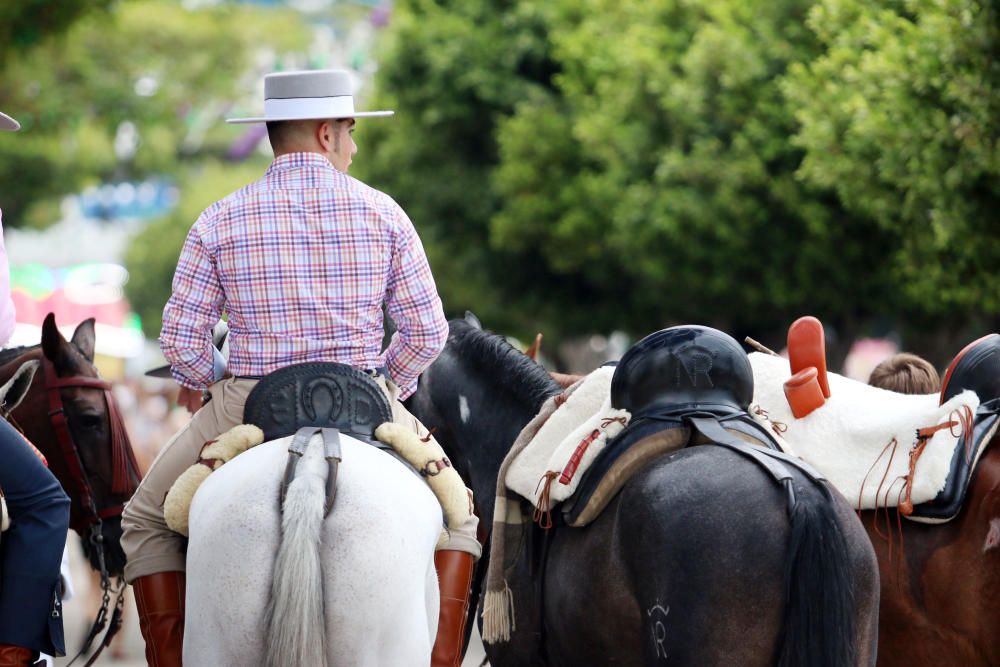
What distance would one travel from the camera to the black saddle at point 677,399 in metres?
5.02

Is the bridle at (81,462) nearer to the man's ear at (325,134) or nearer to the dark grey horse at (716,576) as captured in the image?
the man's ear at (325,134)

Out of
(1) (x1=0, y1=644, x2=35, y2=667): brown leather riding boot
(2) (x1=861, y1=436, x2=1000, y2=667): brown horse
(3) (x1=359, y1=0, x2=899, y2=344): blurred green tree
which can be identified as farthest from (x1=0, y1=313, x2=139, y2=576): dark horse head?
(3) (x1=359, y1=0, x2=899, y2=344): blurred green tree

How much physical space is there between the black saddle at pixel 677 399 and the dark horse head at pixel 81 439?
2.47m

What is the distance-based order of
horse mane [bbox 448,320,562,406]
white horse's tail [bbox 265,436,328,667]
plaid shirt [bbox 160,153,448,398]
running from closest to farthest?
white horse's tail [bbox 265,436,328,667], plaid shirt [bbox 160,153,448,398], horse mane [bbox 448,320,562,406]

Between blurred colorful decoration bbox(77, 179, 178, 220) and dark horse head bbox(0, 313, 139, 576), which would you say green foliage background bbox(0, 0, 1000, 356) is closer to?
dark horse head bbox(0, 313, 139, 576)

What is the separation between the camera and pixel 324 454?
4480 millimetres

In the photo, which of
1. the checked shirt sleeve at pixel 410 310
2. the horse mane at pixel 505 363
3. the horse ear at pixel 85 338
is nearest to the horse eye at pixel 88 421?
the horse ear at pixel 85 338

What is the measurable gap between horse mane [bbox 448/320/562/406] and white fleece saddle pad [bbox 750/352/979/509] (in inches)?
36.8

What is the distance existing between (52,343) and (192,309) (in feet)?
6.54

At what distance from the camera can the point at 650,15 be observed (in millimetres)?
22797

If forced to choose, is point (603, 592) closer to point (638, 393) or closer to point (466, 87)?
point (638, 393)

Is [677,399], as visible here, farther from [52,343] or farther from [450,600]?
[52,343]

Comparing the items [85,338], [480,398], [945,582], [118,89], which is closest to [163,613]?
[480,398]

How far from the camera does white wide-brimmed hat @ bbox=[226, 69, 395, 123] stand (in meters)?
5.14
